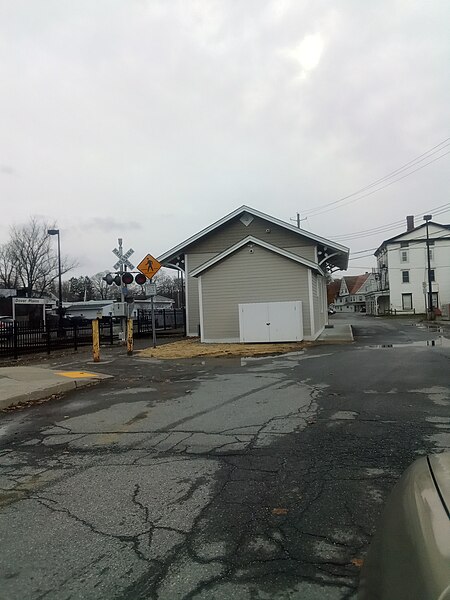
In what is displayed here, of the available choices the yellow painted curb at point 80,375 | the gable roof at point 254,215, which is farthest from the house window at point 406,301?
the yellow painted curb at point 80,375

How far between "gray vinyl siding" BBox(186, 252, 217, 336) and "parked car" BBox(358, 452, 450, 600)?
2382 cm

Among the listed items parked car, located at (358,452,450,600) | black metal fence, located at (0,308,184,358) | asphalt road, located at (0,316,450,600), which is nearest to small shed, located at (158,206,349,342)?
black metal fence, located at (0,308,184,358)

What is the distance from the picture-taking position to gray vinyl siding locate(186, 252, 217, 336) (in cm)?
2584

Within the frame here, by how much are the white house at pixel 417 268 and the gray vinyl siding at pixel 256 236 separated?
Answer: 41.2 metres

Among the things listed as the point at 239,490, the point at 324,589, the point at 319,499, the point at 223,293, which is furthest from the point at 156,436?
the point at 223,293

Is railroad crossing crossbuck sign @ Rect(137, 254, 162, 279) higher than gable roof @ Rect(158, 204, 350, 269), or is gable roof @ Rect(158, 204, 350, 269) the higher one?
gable roof @ Rect(158, 204, 350, 269)

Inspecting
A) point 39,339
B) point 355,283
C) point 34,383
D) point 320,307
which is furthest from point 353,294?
Result: point 34,383

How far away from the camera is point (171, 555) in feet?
10.1

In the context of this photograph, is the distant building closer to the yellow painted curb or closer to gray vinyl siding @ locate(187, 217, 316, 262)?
gray vinyl siding @ locate(187, 217, 316, 262)

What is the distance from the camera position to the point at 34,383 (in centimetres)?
1014

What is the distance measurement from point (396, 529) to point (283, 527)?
1.83 m

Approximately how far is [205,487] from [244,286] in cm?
1668

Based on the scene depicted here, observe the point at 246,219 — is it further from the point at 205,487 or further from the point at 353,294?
the point at 353,294

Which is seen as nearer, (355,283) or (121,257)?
(121,257)
